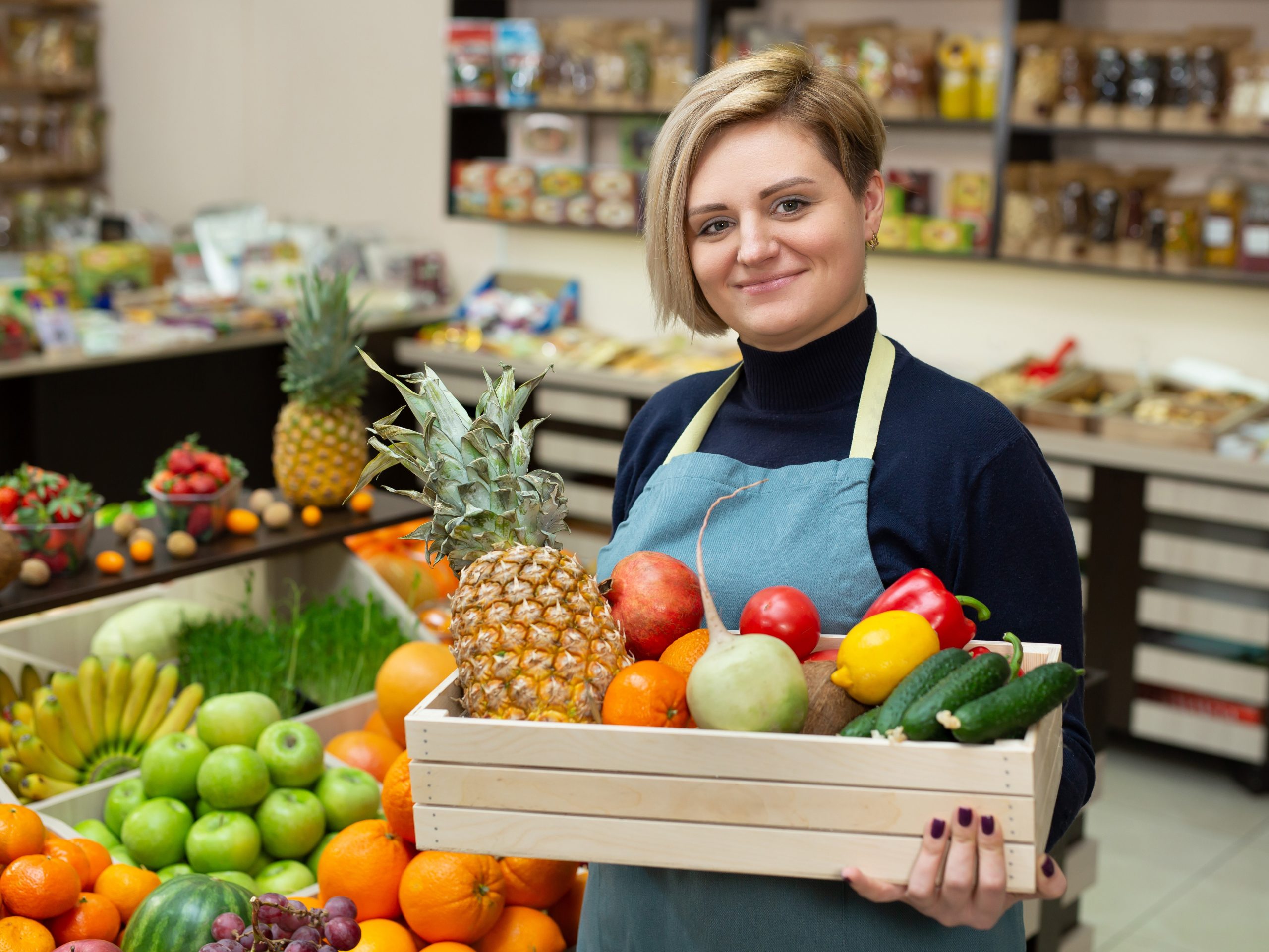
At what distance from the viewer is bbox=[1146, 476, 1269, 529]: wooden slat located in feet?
12.3

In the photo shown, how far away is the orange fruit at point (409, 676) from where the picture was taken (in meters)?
2.03

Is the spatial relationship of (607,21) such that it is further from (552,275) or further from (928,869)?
(928,869)

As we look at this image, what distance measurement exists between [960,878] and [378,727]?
1.34 metres

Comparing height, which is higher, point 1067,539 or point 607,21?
point 607,21

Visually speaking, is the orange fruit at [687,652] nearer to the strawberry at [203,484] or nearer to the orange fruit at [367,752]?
the orange fruit at [367,752]

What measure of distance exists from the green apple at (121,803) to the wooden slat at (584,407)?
313 centimetres

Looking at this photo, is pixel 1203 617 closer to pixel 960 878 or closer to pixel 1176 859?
pixel 1176 859

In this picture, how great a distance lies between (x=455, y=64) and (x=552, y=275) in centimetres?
99

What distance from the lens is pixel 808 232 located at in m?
1.43

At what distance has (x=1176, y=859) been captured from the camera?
358cm

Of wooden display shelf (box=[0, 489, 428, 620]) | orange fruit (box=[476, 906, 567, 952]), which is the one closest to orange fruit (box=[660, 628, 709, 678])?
orange fruit (box=[476, 906, 567, 952])

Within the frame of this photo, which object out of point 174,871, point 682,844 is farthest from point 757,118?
point 174,871

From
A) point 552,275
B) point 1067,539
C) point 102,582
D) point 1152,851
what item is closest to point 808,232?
point 1067,539

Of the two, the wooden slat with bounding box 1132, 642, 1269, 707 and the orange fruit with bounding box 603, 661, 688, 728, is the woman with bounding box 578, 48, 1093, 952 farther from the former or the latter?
the wooden slat with bounding box 1132, 642, 1269, 707
